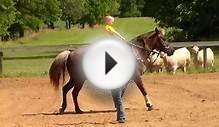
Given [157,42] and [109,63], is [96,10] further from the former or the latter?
[109,63]

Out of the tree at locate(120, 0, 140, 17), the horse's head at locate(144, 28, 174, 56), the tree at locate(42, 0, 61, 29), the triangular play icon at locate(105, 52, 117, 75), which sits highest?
the horse's head at locate(144, 28, 174, 56)

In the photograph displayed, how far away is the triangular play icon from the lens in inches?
480

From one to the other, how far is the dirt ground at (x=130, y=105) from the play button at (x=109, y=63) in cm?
78

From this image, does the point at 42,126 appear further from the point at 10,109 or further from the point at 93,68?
the point at 10,109

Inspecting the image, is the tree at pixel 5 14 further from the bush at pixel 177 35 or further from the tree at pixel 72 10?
the tree at pixel 72 10

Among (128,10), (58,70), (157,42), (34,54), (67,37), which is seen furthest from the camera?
(128,10)

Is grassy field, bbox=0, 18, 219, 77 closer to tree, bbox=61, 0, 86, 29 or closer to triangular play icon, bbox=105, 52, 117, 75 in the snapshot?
triangular play icon, bbox=105, 52, 117, 75

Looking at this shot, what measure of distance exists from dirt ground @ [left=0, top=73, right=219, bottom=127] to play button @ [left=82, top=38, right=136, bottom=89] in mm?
781

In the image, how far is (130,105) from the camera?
1448 cm

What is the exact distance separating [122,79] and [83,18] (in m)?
102

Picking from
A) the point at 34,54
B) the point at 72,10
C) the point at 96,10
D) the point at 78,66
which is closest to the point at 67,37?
the point at 34,54

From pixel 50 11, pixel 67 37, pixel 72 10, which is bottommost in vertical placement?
pixel 67 37

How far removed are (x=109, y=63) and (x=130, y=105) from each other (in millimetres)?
2457

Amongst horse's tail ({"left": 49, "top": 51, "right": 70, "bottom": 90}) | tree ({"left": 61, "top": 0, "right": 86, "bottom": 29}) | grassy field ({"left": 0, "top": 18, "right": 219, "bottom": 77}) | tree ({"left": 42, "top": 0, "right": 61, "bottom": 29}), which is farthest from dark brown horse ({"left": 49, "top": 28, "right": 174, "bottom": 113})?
tree ({"left": 61, "top": 0, "right": 86, "bottom": 29})
